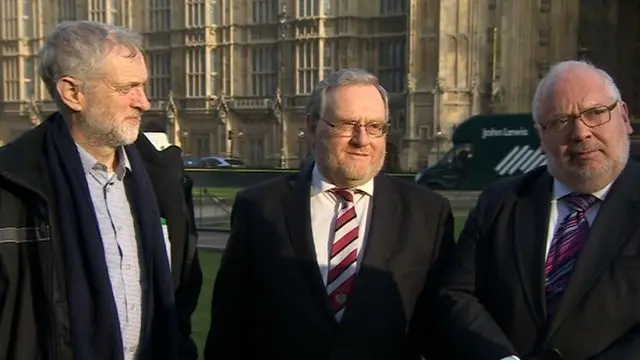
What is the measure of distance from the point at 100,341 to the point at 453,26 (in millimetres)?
34257

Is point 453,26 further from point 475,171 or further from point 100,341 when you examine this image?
point 100,341

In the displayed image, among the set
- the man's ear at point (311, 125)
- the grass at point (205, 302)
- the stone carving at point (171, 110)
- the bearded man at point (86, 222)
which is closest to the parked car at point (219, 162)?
the stone carving at point (171, 110)

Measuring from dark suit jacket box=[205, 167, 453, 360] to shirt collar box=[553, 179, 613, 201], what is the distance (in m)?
0.57

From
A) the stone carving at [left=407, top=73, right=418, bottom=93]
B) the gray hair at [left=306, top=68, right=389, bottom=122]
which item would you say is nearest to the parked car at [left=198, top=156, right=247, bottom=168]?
the stone carving at [left=407, top=73, right=418, bottom=93]

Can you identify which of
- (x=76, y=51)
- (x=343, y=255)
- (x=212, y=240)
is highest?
(x=76, y=51)

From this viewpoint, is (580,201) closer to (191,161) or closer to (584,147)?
(584,147)

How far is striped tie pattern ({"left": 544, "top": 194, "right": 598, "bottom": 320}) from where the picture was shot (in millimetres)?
3281

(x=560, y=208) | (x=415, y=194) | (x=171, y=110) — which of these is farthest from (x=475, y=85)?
(x=560, y=208)

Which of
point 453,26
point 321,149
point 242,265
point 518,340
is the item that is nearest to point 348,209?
point 321,149

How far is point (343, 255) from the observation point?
147 inches

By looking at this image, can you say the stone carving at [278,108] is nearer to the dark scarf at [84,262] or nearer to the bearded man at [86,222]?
the bearded man at [86,222]

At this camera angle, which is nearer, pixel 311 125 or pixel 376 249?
pixel 376 249

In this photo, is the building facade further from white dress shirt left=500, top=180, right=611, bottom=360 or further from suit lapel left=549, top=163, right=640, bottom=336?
suit lapel left=549, top=163, right=640, bottom=336

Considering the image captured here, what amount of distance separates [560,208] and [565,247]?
0.17 m
